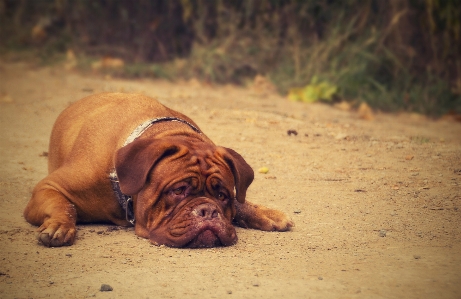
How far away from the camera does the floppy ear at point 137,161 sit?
456cm

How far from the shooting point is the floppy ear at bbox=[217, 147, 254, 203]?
4818 mm

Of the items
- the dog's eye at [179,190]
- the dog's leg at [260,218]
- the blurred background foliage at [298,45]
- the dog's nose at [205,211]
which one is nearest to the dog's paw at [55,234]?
the dog's eye at [179,190]

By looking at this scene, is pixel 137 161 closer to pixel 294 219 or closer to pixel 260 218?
pixel 260 218

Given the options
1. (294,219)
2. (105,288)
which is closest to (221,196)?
(294,219)

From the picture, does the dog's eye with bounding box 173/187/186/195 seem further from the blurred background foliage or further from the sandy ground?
the blurred background foliage

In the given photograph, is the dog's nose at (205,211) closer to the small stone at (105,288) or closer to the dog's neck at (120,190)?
the dog's neck at (120,190)

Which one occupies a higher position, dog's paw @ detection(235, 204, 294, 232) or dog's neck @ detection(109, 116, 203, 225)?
dog's neck @ detection(109, 116, 203, 225)

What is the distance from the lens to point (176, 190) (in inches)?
181

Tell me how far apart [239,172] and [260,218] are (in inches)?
21.4

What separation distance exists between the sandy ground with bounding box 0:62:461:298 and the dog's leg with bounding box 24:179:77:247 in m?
0.07

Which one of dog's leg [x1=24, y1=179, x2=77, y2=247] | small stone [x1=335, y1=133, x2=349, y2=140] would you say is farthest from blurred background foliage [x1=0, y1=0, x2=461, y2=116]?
dog's leg [x1=24, y1=179, x2=77, y2=247]

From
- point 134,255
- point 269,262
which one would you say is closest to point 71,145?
point 134,255

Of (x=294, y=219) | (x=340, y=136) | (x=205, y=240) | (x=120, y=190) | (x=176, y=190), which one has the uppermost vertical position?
(x=176, y=190)

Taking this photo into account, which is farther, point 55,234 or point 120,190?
point 120,190
